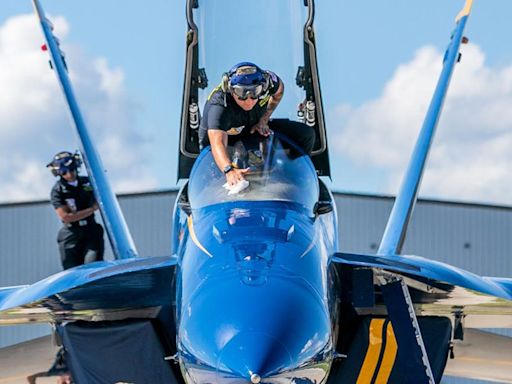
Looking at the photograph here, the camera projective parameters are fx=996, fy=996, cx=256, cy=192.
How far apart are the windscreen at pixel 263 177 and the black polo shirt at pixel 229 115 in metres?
0.18

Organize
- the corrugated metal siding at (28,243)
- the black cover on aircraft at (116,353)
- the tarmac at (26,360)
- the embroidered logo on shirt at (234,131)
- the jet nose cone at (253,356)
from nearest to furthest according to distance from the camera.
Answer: the jet nose cone at (253,356)
the black cover on aircraft at (116,353)
the embroidered logo on shirt at (234,131)
the tarmac at (26,360)
the corrugated metal siding at (28,243)

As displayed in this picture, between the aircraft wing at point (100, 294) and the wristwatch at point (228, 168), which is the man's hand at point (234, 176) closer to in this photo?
the wristwatch at point (228, 168)

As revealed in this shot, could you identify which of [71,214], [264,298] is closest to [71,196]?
[71,214]

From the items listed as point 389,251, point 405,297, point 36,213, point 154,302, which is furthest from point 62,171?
point 36,213

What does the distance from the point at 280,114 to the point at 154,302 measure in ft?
9.34

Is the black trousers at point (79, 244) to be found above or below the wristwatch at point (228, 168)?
below

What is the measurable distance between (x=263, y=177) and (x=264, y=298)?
1.57 m

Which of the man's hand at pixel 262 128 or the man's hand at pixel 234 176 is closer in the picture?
the man's hand at pixel 234 176

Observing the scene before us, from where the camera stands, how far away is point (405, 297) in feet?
22.4

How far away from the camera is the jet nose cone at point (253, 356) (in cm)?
536

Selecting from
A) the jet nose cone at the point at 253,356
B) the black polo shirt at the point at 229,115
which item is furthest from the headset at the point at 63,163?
the jet nose cone at the point at 253,356

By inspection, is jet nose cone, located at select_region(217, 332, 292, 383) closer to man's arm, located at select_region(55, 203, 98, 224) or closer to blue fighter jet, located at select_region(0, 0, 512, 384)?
blue fighter jet, located at select_region(0, 0, 512, 384)

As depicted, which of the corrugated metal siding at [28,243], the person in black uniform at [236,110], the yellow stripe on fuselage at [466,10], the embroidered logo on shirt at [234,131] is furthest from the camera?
the corrugated metal siding at [28,243]

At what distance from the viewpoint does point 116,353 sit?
7.12 metres
